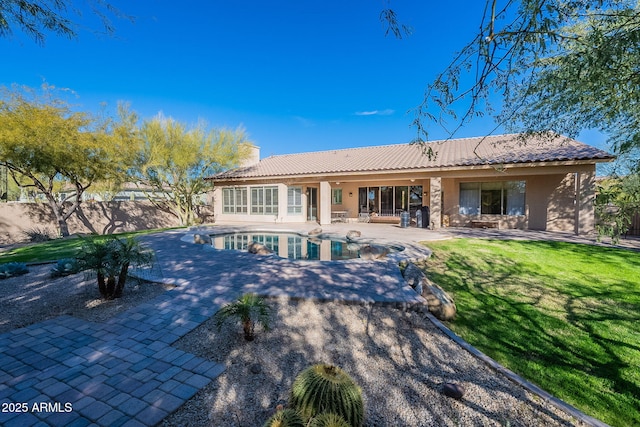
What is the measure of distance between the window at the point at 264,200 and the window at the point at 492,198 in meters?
11.9

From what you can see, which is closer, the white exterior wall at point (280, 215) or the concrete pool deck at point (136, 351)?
the concrete pool deck at point (136, 351)

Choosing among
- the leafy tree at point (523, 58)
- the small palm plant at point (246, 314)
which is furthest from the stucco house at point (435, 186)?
the small palm plant at point (246, 314)

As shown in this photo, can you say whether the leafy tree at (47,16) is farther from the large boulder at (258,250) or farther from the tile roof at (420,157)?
the tile roof at (420,157)

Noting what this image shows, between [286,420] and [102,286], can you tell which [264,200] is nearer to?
[102,286]

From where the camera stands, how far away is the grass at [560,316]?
3271mm

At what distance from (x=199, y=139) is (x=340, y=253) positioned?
15.3 m

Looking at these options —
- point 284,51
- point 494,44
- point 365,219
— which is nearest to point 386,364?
point 494,44

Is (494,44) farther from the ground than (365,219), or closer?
farther from the ground

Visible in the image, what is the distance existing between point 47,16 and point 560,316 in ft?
28.7

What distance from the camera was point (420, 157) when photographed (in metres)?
16.6

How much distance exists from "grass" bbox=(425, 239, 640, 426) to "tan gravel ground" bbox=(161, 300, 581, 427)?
0.62m

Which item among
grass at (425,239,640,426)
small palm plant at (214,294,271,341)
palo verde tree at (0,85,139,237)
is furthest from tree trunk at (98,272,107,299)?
palo verde tree at (0,85,139,237)

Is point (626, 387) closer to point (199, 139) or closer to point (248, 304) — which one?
point (248, 304)

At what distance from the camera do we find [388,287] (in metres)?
5.78
